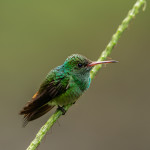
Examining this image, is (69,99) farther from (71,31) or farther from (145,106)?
(71,31)

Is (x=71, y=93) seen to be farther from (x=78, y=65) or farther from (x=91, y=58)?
(x=91, y=58)

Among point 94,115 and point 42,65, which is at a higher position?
point 42,65

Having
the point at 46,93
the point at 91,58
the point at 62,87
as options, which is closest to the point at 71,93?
the point at 62,87

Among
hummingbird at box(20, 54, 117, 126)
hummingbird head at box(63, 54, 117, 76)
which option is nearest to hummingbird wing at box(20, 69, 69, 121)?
hummingbird at box(20, 54, 117, 126)

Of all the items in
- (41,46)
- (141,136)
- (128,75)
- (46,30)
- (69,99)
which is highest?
(46,30)

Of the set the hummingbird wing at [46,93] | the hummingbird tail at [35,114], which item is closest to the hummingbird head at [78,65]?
the hummingbird wing at [46,93]

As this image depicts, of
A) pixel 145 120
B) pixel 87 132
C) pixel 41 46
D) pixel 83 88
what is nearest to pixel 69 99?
pixel 83 88

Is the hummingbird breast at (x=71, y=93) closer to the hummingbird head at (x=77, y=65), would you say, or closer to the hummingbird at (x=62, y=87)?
the hummingbird at (x=62, y=87)
